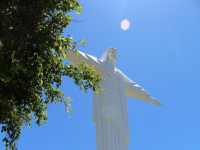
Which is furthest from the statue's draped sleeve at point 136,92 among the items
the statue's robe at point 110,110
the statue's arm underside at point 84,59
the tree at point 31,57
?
the tree at point 31,57

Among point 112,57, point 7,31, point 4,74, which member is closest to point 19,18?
point 7,31

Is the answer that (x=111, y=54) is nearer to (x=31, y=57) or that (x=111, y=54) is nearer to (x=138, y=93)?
(x=138, y=93)

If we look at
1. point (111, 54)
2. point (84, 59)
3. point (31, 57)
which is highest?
point (111, 54)

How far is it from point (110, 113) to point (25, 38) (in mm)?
4074

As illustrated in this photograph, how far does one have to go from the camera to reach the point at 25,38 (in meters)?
4.38

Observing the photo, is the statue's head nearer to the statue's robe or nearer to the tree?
the statue's robe

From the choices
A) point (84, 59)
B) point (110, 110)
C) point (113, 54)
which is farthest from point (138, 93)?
point (84, 59)

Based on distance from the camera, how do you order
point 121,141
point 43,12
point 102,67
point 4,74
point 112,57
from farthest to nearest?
point 112,57, point 102,67, point 121,141, point 43,12, point 4,74

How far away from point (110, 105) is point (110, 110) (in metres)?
0.17

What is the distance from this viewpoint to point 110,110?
26.1ft

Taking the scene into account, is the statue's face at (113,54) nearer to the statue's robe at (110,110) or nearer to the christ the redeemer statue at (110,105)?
the christ the redeemer statue at (110,105)

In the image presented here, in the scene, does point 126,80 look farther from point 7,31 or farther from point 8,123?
Result: point 7,31

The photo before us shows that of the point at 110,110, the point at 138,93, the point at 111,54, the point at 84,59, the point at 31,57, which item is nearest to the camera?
the point at 31,57

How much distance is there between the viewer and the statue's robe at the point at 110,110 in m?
7.60
